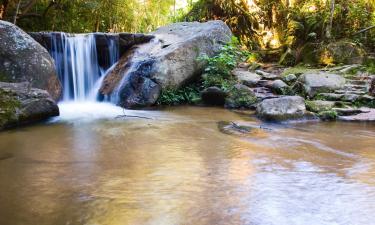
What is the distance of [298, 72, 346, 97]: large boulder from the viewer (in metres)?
7.25

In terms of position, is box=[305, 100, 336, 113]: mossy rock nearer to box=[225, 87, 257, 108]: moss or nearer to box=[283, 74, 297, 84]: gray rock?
box=[225, 87, 257, 108]: moss

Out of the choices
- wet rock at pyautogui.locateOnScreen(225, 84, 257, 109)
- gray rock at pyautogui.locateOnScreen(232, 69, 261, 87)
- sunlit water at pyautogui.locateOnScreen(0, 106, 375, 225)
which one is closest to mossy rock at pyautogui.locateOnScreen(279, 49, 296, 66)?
gray rock at pyautogui.locateOnScreen(232, 69, 261, 87)

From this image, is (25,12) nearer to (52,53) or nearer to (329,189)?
(52,53)

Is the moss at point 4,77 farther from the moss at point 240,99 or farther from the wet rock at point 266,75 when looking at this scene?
the wet rock at point 266,75

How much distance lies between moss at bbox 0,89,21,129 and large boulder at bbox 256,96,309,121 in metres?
3.69

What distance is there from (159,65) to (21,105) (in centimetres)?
293

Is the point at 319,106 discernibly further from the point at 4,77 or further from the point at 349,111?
the point at 4,77

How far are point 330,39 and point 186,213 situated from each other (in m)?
8.57

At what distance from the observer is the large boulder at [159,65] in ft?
24.2

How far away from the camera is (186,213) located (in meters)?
2.58

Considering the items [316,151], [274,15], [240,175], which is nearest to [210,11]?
[274,15]

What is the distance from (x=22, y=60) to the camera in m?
6.25

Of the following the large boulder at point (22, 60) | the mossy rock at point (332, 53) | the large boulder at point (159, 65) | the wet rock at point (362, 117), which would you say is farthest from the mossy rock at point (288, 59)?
the large boulder at point (22, 60)

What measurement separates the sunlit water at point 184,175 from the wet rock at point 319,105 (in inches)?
38.1
